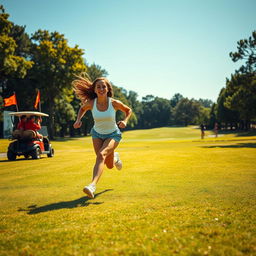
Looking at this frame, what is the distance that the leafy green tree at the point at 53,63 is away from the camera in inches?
1489

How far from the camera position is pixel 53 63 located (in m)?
38.8

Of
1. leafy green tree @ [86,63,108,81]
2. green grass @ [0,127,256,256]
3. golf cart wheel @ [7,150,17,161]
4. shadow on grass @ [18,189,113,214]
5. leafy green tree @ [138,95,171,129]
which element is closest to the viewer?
green grass @ [0,127,256,256]

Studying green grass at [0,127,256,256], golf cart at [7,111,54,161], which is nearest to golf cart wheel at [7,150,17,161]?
golf cart at [7,111,54,161]

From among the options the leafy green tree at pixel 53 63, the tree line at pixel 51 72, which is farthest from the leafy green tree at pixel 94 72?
the leafy green tree at pixel 53 63

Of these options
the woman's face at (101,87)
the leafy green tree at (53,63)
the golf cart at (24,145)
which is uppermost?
the leafy green tree at (53,63)

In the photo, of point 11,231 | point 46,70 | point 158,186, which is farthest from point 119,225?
point 46,70

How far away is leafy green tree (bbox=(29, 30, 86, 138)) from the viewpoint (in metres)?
37.8

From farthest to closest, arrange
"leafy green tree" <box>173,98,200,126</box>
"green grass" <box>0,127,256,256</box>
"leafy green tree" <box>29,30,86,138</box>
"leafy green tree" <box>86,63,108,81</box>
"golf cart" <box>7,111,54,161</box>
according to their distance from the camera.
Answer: "leafy green tree" <box>173,98,200,126</box> < "leafy green tree" <box>86,63,108,81</box> < "leafy green tree" <box>29,30,86,138</box> < "golf cart" <box>7,111,54,161</box> < "green grass" <box>0,127,256,256</box>

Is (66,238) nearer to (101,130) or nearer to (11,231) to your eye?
(11,231)

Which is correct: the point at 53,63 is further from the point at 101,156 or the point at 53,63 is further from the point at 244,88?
the point at 101,156

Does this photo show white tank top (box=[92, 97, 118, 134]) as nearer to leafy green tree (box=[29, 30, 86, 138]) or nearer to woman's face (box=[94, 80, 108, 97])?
woman's face (box=[94, 80, 108, 97])

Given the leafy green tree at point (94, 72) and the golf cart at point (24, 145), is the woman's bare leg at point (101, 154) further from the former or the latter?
the leafy green tree at point (94, 72)

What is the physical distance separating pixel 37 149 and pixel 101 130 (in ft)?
28.6

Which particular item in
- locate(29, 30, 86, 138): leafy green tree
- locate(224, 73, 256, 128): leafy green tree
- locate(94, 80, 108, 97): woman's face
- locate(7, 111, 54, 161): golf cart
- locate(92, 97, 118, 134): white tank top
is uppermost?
locate(29, 30, 86, 138): leafy green tree
